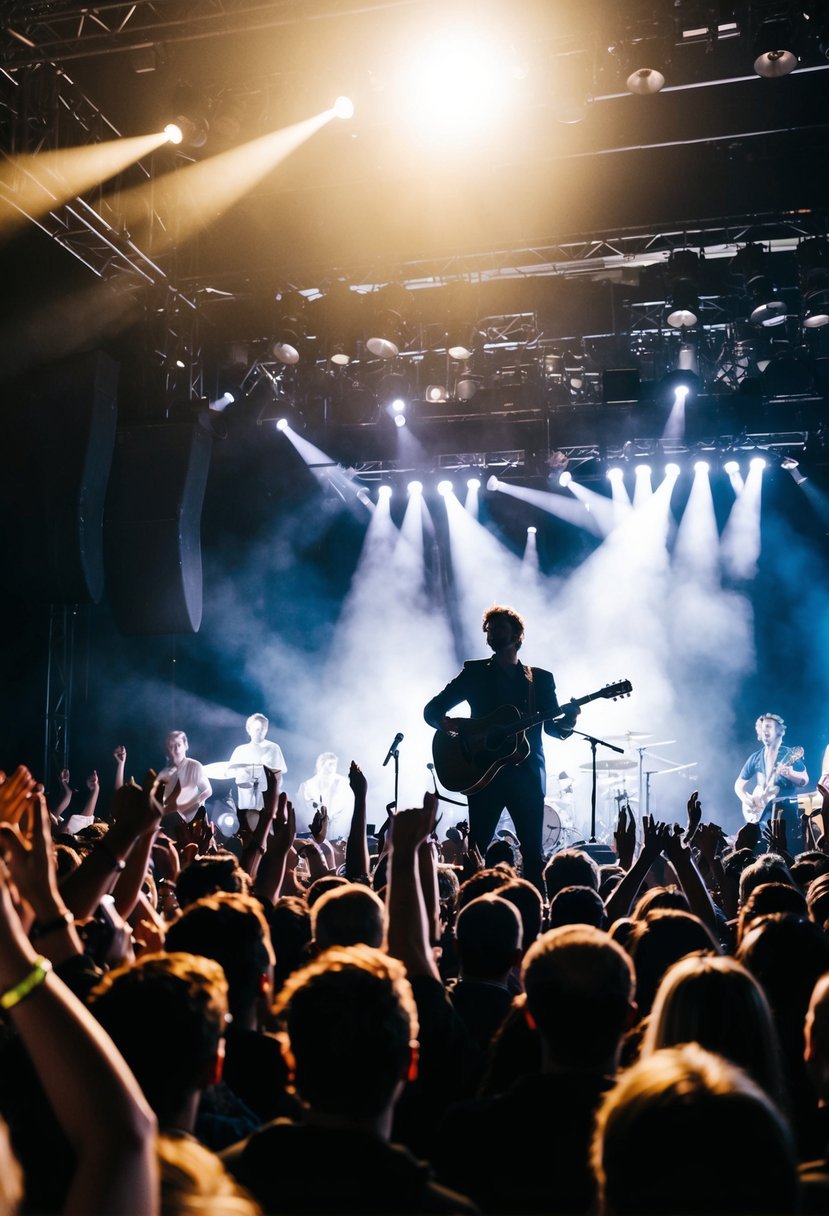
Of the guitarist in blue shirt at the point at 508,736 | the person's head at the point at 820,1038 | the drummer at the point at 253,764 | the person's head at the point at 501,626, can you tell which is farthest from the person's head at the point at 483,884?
the drummer at the point at 253,764

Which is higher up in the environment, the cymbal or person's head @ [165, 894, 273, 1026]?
the cymbal

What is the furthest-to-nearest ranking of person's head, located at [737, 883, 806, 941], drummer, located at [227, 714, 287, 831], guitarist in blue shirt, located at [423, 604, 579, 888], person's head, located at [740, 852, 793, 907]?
1. drummer, located at [227, 714, 287, 831]
2. guitarist in blue shirt, located at [423, 604, 579, 888]
3. person's head, located at [740, 852, 793, 907]
4. person's head, located at [737, 883, 806, 941]

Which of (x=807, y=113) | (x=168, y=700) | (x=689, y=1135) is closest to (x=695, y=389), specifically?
(x=807, y=113)

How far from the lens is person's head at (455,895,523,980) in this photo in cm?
306

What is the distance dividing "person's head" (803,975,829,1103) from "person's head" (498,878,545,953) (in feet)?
5.73

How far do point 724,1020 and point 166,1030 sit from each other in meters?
1.07

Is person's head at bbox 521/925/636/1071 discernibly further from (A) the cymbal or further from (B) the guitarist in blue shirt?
(A) the cymbal

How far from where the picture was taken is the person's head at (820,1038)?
6.70 feet

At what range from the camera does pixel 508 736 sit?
652 centimetres

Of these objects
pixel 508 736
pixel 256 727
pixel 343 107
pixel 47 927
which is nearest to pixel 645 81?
pixel 343 107

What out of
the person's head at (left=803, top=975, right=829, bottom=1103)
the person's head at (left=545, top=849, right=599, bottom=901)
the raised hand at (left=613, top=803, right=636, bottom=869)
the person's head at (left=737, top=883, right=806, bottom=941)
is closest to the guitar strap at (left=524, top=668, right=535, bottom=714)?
the raised hand at (left=613, top=803, right=636, bottom=869)

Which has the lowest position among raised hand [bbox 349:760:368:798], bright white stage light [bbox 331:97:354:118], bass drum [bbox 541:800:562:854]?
bass drum [bbox 541:800:562:854]

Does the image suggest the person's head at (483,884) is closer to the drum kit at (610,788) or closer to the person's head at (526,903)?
the person's head at (526,903)

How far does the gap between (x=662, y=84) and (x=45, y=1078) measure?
790cm
